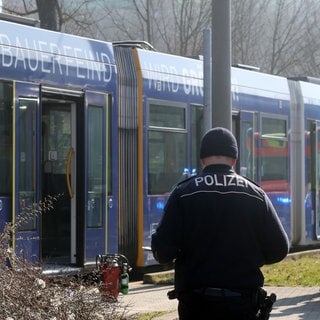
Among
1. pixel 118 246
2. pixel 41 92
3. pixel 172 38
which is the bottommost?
pixel 118 246

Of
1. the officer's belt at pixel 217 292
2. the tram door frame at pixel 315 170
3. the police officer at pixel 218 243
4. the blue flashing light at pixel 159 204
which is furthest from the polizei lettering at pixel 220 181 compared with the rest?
the tram door frame at pixel 315 170

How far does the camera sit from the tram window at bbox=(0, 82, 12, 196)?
11531 mm

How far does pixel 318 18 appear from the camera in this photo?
1681 inches

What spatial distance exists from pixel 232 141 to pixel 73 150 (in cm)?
747

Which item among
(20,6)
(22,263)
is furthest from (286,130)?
(20,6)

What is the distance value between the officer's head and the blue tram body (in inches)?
206

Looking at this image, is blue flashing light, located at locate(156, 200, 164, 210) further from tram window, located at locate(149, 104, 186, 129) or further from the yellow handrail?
the yellow handrail

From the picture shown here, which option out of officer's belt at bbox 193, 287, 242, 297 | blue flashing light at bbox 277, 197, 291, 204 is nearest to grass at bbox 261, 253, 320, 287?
blue flashing light at bbox 277, 197, 291, 204

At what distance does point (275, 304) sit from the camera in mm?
11711

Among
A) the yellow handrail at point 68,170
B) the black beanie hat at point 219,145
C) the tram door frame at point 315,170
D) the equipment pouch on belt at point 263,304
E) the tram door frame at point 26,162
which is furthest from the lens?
the tram door frame at point 315,170

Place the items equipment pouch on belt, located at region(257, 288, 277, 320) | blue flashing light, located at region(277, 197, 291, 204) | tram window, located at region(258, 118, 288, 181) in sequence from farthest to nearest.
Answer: blue flashing light, located at region(277, 197, 291, 204) → tram window, located at region(258, 118, 288, 181) → equipment pouch on belt, located at region(257, 288, 277, 320)

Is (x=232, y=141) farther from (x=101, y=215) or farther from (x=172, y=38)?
(x=172, y=38)

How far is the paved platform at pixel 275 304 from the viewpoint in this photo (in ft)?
35.0

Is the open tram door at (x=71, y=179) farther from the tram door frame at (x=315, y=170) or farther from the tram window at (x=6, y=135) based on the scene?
the tram door frame at (x=315, y=170)
